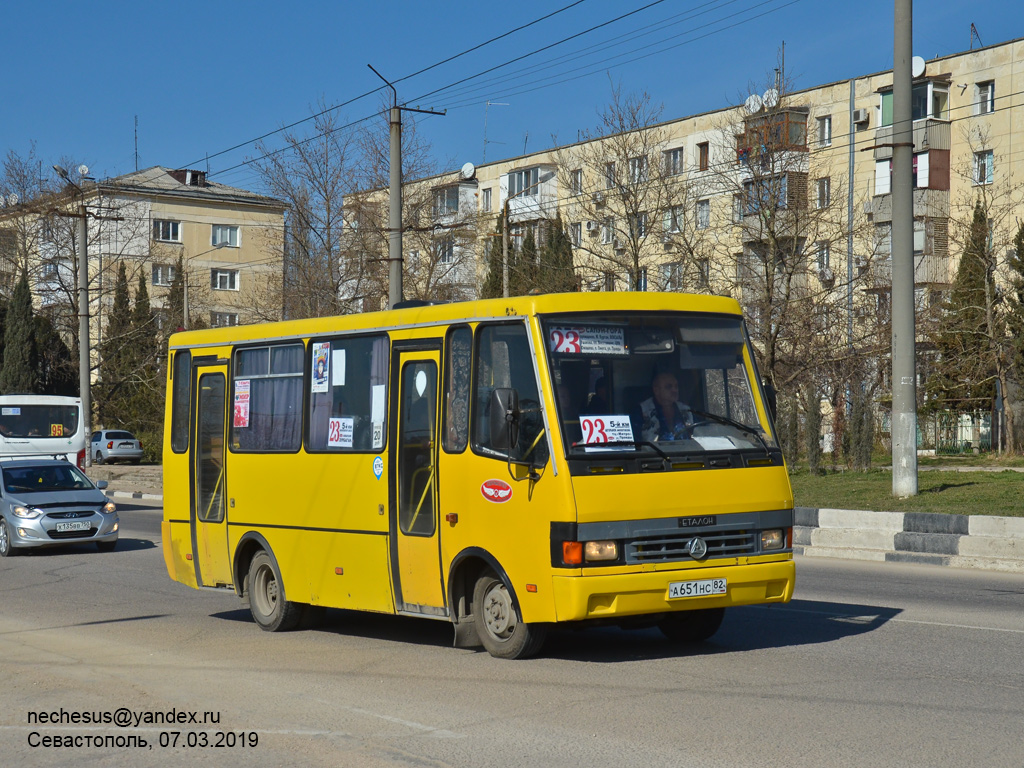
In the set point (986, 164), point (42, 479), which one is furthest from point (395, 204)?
point (986, 164)

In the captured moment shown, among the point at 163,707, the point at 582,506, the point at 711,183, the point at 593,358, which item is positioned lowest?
the point at 163,707

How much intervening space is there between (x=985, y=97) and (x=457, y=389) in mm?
48535

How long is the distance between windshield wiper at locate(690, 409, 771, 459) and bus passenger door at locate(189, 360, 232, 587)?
5.06m

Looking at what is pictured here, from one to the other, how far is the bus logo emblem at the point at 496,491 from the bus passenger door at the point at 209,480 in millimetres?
3978

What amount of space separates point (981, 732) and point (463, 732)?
8.78 ft

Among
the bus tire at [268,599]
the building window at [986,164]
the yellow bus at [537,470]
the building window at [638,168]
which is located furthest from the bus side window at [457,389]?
the building window at [986,164]

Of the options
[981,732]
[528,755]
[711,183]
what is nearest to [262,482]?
[528,755]

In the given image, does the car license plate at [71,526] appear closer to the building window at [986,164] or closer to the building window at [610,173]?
the building window at [610,173]

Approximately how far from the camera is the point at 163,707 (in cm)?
765

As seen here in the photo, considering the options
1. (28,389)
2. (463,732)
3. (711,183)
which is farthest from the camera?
(28,389)

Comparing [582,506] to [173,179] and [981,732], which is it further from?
[173,179]

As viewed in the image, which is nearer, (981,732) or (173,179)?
(981,732)

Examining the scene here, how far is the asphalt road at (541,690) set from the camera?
6.35m

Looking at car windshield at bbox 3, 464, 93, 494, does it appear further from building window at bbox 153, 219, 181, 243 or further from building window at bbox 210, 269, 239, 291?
building window at bbox 153, 219, 181, 243
